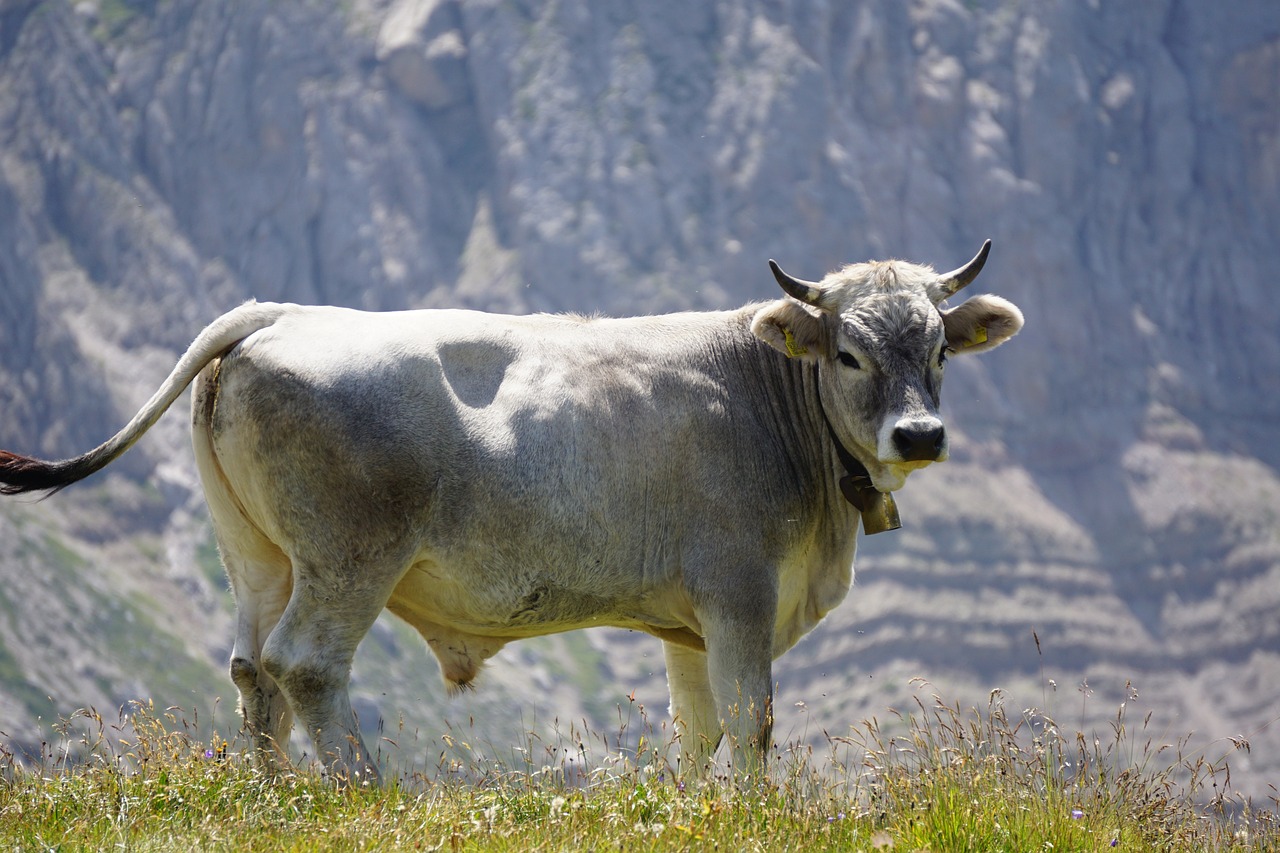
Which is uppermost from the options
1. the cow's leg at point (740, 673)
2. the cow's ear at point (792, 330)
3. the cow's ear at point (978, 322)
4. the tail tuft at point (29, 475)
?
the tail tuft at point (29, 475)

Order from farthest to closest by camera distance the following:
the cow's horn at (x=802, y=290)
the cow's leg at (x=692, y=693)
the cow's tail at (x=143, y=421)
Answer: the cow's leg at (x=692, y=693)
the cow's horn at (x=802, y=290)
the cow's tail at (x=143, y=421)

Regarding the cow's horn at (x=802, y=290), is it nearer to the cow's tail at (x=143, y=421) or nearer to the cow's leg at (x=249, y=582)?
the cow's tail at (x=143, y=421)

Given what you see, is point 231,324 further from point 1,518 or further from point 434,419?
point 1,518

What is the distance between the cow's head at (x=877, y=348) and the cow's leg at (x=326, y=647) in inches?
144

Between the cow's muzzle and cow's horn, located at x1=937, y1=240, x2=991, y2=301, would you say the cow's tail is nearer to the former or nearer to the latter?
the cow's muzzle

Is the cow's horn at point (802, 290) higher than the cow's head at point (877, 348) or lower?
higher

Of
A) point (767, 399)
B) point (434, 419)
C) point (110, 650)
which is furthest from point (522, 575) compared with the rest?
point (110, 650)

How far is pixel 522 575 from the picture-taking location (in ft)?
33.2

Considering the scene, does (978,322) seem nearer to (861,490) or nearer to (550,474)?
(861,490)

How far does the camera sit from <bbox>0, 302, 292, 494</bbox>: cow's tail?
9.59m

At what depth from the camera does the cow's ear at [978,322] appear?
1184cm

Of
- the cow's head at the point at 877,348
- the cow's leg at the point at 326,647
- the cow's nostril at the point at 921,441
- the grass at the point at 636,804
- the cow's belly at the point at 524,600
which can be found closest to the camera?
the grass at the point at 636,804

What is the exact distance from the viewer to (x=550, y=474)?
33.4 ft

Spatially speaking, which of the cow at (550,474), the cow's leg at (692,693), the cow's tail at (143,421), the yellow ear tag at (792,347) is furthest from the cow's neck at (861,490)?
the cow's tail at (143,421)
